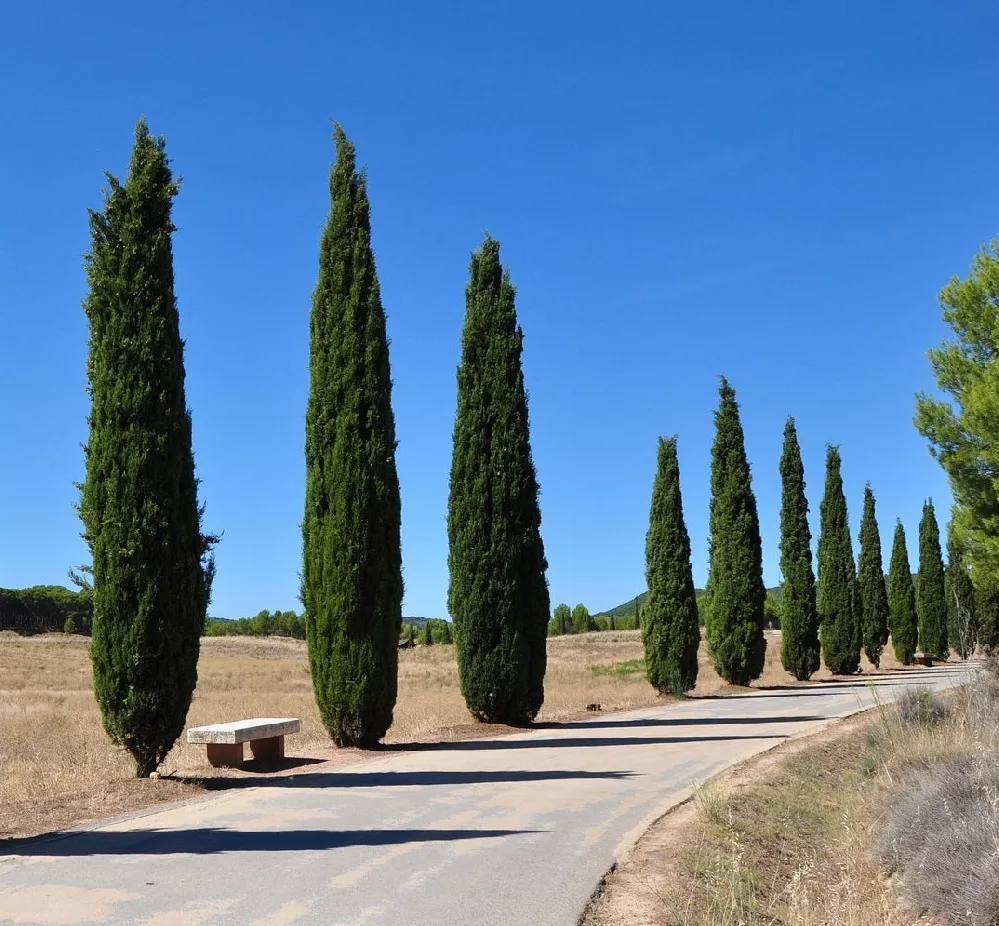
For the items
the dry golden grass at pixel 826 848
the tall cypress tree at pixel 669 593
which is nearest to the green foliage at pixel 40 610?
the tall cypress tree at pixel 669 593

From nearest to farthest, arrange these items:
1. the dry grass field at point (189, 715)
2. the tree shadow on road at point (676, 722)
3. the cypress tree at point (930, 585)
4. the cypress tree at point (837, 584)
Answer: the dry grass field at point (189, 715)
the tree shadow on road at point (676, 722)
the cypress tree at point (837, 584)
the cypress tree at point (930, 585)

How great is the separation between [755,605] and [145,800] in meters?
25.9

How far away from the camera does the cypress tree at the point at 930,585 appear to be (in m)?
57.3

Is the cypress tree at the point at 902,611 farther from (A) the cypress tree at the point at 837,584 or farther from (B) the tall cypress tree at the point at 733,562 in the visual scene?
(B) the tall cypress tree at the point at 733,562

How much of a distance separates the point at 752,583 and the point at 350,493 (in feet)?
69.6

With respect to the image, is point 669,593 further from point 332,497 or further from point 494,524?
point 332,497

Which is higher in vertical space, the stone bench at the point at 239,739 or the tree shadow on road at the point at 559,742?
the stone bench at the point at 239,739

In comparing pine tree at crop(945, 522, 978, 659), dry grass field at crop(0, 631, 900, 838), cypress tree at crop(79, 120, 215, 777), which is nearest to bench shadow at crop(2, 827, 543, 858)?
dry grass field at crop(0, 631, 900, 838)

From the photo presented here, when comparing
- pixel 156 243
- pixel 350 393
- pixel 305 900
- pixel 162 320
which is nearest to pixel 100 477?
pixel 162 320

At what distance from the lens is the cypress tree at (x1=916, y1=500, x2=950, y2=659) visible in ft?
188

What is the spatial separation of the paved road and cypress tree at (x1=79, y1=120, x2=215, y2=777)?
1812 mm

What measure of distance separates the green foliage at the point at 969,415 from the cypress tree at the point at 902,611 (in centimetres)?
3234

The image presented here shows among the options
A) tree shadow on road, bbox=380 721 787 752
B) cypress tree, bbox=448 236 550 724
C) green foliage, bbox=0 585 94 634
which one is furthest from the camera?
green foliage, bbox=0 585 94 634

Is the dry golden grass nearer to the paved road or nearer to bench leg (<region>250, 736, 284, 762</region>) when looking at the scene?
the paved road
